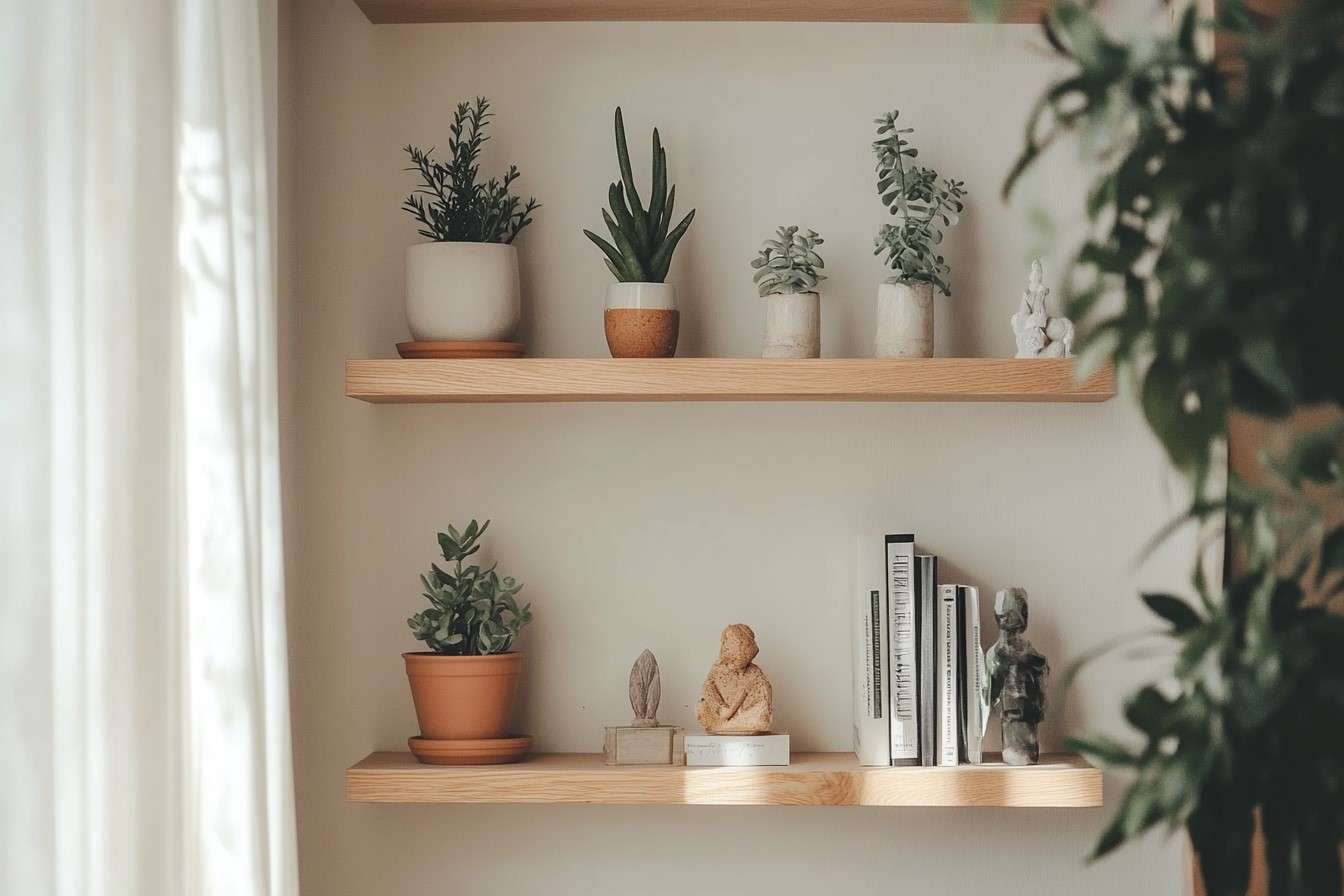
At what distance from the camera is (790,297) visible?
6.34 feet

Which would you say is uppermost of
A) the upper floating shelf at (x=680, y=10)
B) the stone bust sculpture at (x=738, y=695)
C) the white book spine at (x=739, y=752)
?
the upper floating shelf at (x=680, y=10)

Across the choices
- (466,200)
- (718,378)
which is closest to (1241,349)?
(718,378)

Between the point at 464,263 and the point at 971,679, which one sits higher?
the point at 464,263

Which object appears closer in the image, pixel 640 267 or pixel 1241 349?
pixel 1241 349

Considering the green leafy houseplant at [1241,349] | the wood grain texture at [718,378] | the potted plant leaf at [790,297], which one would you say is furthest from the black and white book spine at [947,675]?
the green leafy houseplant at [1241,349]

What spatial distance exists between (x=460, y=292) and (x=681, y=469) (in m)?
0.43

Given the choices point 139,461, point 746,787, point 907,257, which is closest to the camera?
point 139,461

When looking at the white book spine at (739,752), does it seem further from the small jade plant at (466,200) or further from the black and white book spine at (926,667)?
the small jade plant at (466,200)

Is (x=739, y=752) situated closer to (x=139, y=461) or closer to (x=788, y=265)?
(x=788, y=265)

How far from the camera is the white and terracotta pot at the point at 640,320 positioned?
1.92 meters

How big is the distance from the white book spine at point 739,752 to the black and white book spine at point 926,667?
20cm

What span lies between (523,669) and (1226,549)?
1.04m

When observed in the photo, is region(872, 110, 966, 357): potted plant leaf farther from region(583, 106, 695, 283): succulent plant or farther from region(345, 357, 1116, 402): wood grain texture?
region(583, 106, 695, 283): succulent plant

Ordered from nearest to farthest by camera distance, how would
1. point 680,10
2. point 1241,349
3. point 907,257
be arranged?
1. point 1241,349
2. point 907,257
3. point 680,10
